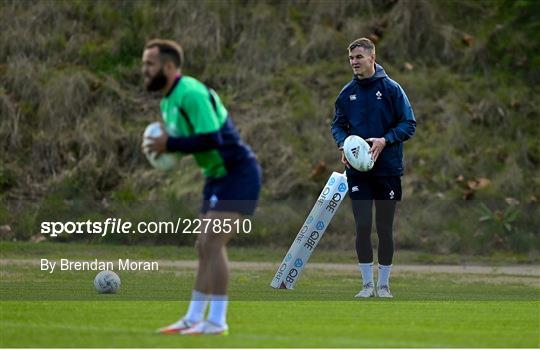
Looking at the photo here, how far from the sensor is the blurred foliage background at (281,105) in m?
25.0

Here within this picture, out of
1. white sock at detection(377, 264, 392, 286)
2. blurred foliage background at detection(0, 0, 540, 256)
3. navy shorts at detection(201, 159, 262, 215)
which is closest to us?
navy shorts at detection(201, 159, 262, 215)

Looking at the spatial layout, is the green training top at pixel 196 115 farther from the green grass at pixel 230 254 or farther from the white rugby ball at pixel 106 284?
the green grass at pixel 230 254

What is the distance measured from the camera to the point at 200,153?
417 inches

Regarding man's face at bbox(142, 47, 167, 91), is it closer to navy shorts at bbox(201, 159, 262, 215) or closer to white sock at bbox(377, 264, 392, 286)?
navy shorts at bbox(201, 159, 262, 215)

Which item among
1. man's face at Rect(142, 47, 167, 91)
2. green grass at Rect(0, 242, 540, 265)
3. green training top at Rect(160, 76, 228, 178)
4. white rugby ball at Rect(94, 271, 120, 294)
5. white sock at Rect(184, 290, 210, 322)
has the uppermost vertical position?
man's face at Rect(142, 47, 167, 91)

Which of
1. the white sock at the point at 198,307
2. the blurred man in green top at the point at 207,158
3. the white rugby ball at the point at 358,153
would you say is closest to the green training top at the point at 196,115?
the blurred man in green top at the point at 207,158

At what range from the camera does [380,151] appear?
1480 cm

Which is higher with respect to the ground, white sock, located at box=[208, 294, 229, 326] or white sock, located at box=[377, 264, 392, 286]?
white sock, located at box=[208, 294, 229, 326]

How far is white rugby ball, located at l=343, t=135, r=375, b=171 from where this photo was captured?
1462cm

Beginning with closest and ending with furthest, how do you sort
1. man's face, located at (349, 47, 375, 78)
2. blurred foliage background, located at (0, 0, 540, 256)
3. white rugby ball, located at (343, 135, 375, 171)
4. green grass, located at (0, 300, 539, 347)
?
green grass, located at (0, 300, 539, 347)
white rugby ball, located at (343, 135, 375, 171)
man's face, located at (349, 47, 375, 78)
blurred foliage background, located at (0, 0, 540, 256)

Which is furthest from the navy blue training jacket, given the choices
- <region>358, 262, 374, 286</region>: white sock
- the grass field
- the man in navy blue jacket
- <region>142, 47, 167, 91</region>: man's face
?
<region>142, 47, 167, 91</region>: man's face

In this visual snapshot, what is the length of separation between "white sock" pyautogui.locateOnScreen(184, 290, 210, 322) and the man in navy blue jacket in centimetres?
461

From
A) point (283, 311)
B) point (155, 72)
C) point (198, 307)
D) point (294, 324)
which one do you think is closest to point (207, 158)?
point (155, 72)

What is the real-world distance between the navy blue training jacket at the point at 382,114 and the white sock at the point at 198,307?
15.4ft
